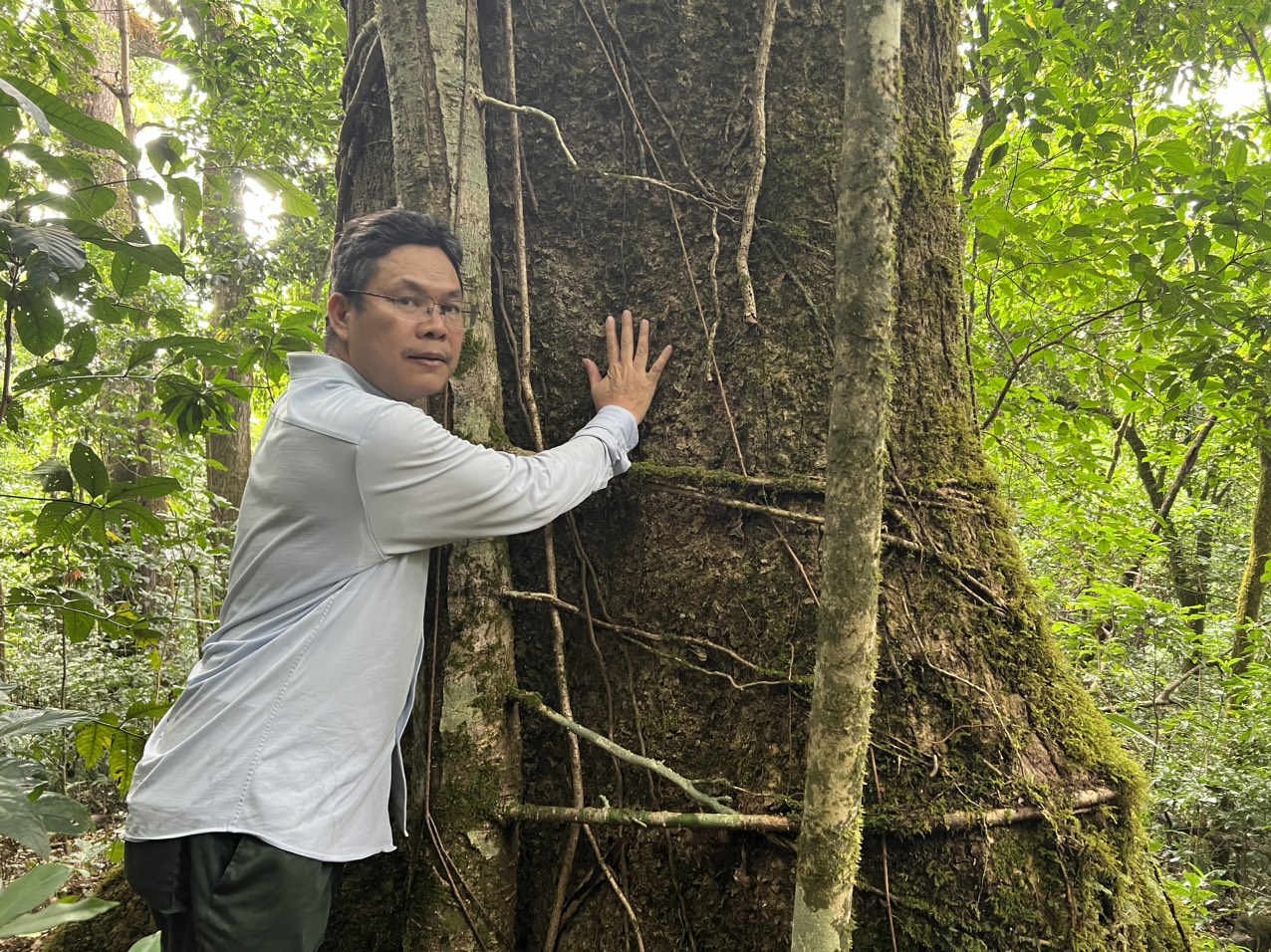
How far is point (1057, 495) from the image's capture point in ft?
22.3

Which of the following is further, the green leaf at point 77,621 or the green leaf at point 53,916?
the green leaf at point 77,621

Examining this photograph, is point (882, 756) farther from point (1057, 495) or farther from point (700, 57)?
point (1057, 495)

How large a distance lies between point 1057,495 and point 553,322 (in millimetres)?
6146

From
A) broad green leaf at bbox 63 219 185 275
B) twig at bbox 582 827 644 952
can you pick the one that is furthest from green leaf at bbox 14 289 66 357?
twig at bbox 582 827 644 952

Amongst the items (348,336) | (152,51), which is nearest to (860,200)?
(348,336)

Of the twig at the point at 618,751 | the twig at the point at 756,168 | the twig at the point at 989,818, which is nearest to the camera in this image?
the twig at the point at 618,751

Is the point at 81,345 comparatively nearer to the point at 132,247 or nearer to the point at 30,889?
the point at 132,247

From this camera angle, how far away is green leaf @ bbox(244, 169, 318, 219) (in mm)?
2430

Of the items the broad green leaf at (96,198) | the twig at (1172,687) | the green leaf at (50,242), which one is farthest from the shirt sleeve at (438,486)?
the twig at (1172,687)

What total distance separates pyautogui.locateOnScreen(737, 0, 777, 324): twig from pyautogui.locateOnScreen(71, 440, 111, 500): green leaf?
73.7 inches

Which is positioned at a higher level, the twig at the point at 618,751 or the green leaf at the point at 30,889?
the green leaf at the point at 30,889

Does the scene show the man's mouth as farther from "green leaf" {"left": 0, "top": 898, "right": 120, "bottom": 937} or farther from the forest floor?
the forest floor

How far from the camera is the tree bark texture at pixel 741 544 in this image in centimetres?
185

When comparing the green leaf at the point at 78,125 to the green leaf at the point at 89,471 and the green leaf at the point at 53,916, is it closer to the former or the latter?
the green leaf at the point at 89,471
